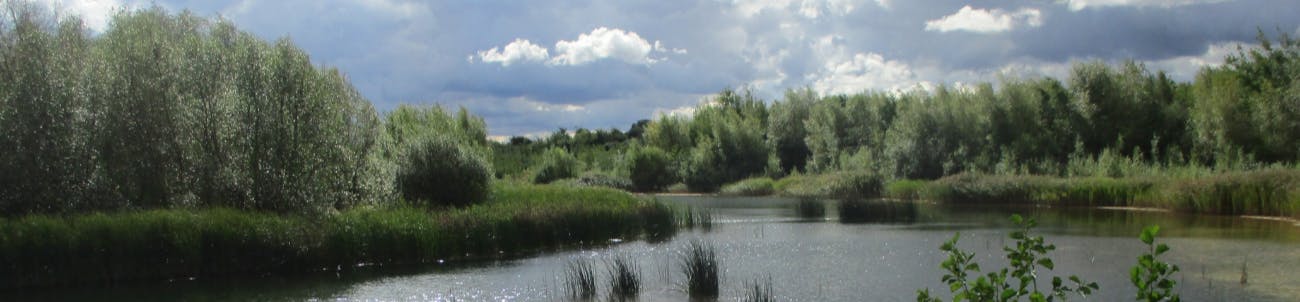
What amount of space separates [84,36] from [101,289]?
9583mm

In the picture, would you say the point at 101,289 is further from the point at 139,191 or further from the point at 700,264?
the point at 700,264

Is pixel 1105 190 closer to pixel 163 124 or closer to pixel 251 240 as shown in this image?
pixel 251 240

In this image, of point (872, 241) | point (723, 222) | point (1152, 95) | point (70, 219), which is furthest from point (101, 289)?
point (1152, 95)

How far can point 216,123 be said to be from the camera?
23.3m

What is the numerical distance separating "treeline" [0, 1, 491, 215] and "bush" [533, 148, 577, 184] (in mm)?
38513

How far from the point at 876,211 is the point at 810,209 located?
124 inches

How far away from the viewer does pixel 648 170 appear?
6650 centimetres

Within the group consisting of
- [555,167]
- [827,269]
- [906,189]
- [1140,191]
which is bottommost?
[827,269]

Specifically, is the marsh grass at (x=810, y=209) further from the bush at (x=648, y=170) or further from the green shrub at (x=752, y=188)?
the bush at (x=648, y=170)

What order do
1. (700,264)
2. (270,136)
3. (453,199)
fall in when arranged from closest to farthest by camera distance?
(700,264), (270,136), (453,199)

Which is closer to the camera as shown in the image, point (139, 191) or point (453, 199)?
point (139, 191)

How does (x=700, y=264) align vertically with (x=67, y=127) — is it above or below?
below

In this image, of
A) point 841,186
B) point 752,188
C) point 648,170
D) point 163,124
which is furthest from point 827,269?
point 648,170

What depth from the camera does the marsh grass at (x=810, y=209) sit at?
36.8 m
